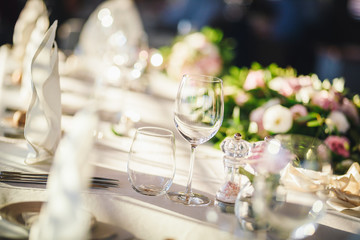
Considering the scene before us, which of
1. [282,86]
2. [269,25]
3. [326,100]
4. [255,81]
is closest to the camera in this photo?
[326,100]

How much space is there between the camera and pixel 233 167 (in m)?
1.03

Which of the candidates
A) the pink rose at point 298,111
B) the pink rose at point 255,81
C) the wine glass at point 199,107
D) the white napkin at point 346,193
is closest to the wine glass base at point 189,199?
the wine glass at point 199,107

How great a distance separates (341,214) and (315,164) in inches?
10.1

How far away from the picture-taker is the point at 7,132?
131cm

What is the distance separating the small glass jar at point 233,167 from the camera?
3.30ft

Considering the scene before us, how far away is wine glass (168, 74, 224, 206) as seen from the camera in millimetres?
999

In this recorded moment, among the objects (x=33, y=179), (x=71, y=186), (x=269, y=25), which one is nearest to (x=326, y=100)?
(x=33, y=179)

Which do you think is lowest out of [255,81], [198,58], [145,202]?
[145,202]

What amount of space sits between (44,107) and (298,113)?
3.15 feet

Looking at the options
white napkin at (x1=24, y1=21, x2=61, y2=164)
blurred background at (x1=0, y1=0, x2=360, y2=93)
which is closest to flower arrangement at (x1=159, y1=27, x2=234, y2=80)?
white napkin at (x1=24, y1=21, x2=61, y2=164)

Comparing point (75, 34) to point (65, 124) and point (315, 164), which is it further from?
point (315, 164)

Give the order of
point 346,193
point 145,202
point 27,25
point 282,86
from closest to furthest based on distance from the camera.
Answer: point 145,202 < point 346,193 < point 282,86 < point 27,25

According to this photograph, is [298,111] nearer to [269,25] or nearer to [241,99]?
[241,99]

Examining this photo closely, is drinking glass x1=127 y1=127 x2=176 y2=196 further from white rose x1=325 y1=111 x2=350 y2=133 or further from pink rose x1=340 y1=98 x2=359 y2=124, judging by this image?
pink rose x1=340 y1=98 x2=359 y2=124
